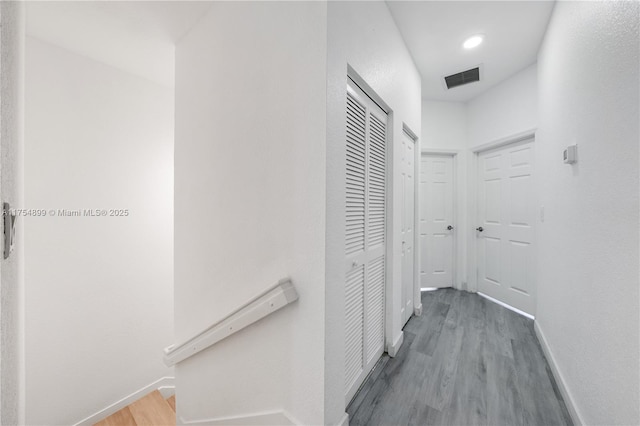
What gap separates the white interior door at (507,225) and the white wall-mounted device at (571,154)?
1494 mm

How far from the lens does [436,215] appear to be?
3.71 metres

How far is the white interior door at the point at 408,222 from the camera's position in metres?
2.52

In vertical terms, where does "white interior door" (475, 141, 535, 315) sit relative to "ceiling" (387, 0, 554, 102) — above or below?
below

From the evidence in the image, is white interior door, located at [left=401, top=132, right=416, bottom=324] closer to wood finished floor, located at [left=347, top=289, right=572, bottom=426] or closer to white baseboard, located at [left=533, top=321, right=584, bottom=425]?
wood finished floor, located at [left=347, top=289, right=572, bottom=426]

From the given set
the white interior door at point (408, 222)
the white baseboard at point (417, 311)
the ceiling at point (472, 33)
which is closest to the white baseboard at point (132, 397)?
the white interior door at point (408, 222)

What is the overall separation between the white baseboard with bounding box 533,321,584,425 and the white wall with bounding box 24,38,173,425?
330cm

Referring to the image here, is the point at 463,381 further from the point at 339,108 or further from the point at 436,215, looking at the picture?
the point at 436,215

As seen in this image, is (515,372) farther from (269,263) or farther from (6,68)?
(6,68)

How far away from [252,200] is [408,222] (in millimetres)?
1785

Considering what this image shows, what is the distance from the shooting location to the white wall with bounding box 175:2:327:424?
120 centimetres

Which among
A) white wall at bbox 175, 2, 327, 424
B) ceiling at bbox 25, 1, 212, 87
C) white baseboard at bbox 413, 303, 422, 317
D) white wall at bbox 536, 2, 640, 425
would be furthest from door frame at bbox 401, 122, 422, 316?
ceiling at bbox 25, 1, 212, 87

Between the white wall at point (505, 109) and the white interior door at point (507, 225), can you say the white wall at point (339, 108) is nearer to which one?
the white wall at point (505, 109)

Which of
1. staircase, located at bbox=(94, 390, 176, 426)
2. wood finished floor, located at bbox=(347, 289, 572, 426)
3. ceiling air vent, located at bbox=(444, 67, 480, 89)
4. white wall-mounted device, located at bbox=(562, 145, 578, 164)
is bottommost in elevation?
staircase, located at bbox=(94, 390, 176, 426)

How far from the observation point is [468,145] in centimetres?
359
